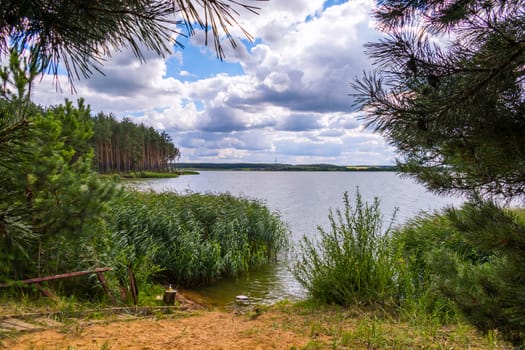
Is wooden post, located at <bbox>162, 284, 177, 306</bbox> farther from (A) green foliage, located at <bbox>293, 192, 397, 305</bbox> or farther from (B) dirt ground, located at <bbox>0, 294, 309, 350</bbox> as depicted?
(A) green foliage, located at <bbox>293, 192, 397, 305</bbox>

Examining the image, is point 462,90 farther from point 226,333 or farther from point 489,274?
point 226,333

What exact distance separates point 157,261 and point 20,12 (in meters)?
7.15

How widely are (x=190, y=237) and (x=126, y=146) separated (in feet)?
181

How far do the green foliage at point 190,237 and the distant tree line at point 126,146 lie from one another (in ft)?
125

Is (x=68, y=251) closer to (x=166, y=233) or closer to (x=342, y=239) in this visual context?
(x=166, y=233)

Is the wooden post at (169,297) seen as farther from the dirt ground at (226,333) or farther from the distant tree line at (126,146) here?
the distant tree line at (126,146)

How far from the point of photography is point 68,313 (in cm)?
445

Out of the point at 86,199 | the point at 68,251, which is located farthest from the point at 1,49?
the point at 68,251

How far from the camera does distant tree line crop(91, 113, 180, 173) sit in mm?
50562

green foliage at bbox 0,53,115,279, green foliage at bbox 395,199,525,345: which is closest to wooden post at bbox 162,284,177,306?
green foliage at bbox 0,53,115,279

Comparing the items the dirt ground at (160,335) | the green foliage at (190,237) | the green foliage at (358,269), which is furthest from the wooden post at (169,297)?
the green foliage at (358,269)

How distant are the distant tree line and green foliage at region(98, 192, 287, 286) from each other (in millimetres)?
37954

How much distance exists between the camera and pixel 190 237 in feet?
28.7

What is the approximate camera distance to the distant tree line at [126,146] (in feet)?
166
